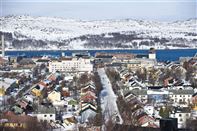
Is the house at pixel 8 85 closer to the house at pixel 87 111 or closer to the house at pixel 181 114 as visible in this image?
the house at pixel 87 111

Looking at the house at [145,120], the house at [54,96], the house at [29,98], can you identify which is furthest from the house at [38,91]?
the house at [145,120]

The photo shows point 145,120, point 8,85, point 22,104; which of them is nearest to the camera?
point 145,120

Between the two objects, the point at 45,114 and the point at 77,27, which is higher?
the point at 45,114

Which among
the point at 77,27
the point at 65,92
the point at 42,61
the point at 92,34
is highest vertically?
the point at 65,92

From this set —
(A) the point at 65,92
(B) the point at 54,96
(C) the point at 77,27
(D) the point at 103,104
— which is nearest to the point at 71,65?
(A) the point at 65,92

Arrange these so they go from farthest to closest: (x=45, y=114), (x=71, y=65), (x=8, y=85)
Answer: (x=71, y=65)
(x=8, y=85)
(x=45, y=114)

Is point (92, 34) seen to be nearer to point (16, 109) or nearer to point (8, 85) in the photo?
point (8, 85)
